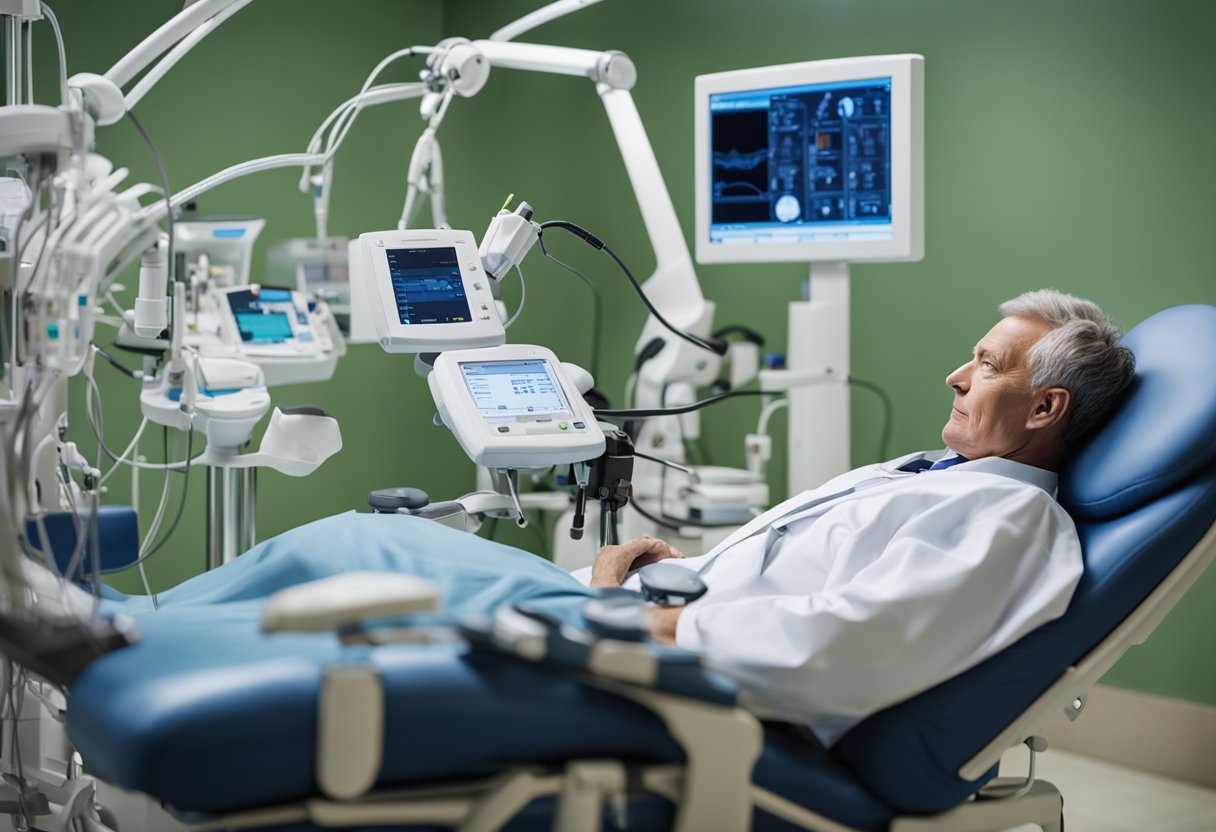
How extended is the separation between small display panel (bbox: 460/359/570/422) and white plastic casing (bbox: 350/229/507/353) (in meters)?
0.06

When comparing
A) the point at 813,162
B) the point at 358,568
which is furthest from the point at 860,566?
the point at 813,162

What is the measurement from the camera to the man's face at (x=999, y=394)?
204 cm

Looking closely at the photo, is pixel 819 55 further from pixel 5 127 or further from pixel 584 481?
pixel 5 127

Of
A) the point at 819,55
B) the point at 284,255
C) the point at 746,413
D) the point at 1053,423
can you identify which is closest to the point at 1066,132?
the point at 819,55

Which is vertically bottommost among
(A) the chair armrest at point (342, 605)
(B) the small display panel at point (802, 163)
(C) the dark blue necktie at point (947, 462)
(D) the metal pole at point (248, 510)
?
(D) the metal pole at point (248, 510)

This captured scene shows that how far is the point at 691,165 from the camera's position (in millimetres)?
4168

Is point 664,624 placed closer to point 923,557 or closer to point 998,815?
point 923,557

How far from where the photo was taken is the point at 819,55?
3.81 m

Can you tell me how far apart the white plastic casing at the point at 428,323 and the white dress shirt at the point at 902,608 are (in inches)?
31.6

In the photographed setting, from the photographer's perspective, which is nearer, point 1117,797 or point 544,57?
point 1117,797

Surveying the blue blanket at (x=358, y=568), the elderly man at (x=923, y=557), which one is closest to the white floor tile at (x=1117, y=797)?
the elderly man at (x=923, y=557)

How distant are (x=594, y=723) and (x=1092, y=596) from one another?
69 centimetres

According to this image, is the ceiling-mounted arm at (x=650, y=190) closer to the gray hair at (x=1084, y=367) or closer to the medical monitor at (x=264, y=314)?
the medical monitor at (x=264, y=314)

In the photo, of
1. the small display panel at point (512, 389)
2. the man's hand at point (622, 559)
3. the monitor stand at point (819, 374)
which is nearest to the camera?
the man's hand at point (622, 559)
